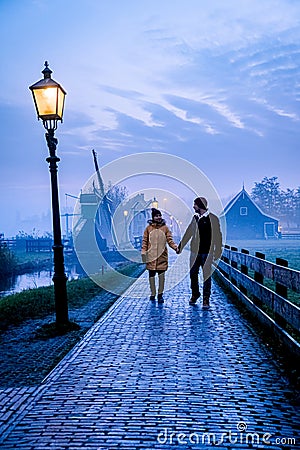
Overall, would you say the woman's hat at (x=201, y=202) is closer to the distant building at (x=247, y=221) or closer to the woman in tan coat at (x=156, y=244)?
the woman in tan coat at (x=156, y=244)

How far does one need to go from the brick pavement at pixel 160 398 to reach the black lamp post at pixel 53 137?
951 mm

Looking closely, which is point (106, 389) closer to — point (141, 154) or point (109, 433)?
point (109, 433)

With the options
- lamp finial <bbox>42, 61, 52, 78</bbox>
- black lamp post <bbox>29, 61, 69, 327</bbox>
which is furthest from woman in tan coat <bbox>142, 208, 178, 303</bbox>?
lamp finial <bbox>42, 61, 52, 78</bbox>

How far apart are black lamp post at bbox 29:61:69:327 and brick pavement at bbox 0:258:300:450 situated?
0.95m

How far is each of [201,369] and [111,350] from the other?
60.0 inches

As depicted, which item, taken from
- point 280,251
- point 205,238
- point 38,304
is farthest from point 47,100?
point 280,251

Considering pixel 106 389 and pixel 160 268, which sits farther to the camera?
pixel 160 268

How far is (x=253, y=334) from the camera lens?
7789mm

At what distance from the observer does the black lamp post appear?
8.52 m

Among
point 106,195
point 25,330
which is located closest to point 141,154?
point 25,330

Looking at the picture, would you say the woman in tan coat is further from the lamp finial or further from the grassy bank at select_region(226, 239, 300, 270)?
the grassy bank at select_region(226, 239, 300, 270)

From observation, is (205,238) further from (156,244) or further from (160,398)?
(160,398)

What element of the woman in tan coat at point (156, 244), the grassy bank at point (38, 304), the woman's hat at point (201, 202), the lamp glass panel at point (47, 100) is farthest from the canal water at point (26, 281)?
the lamp glass panel at point (47, 100)

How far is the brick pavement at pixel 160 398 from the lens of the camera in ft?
13.0
